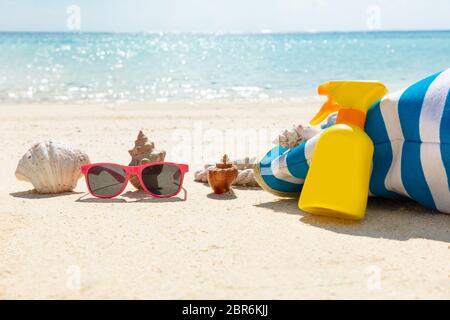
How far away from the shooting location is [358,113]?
3.44 metres

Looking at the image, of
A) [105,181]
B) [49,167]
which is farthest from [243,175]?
[49,167]

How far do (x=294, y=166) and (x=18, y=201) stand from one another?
177 cm

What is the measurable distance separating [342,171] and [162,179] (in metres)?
1.31

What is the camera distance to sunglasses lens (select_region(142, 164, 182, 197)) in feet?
13.2

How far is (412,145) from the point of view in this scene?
3270 millimetres

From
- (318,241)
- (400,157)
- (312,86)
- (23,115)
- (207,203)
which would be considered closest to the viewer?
(318,241)

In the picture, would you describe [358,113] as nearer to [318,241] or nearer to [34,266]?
[318,241]

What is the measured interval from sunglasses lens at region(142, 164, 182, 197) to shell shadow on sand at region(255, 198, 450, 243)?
674 mm

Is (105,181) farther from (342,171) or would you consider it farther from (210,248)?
(342,171)

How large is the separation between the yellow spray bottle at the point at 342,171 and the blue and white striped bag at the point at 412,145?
0.14 m

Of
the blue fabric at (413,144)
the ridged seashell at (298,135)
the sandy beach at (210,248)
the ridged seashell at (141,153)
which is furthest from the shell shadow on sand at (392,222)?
the ridged seashell at (141,153)

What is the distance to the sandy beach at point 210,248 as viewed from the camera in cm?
240

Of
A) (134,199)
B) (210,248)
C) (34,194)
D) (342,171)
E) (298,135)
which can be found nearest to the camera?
(210,248)

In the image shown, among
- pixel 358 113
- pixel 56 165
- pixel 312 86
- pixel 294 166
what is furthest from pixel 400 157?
pixel 312 86
